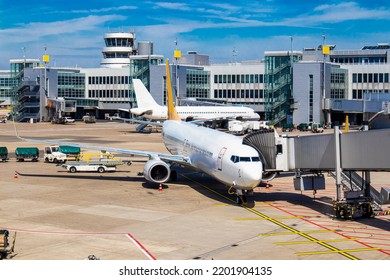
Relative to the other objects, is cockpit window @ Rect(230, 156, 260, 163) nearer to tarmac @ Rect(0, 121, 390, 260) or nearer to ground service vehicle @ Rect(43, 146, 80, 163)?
tarmac @ Rect(0, 121, 390, 260)

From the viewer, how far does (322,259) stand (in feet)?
106

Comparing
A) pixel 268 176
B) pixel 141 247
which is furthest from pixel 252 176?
pixel 141 247

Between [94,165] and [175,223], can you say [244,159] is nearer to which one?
[175,223]

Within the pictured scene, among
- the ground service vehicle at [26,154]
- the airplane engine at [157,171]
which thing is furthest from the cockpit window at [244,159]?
the ground service vehicle at [26,154]

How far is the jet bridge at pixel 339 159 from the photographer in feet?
128

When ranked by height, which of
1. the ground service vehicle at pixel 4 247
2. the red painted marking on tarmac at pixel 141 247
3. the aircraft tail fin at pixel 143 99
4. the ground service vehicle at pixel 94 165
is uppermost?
the aircraft tail fin at pixel 143 99

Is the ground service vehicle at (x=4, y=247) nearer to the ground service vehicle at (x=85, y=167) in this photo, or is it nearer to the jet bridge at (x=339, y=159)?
the jet bridge at (x=339, y=159)

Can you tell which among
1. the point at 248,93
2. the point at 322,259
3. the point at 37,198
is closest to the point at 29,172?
the point at 37,198

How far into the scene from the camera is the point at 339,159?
43000 mm

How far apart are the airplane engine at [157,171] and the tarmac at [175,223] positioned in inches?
40.0

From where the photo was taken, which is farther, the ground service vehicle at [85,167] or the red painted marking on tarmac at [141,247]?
the ground service vehicle at [85,167]

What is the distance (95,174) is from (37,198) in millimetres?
17331

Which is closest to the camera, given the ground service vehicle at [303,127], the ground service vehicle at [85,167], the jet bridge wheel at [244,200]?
the jet bridge wheel at [244,200]

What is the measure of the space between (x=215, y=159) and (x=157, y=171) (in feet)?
33.7
